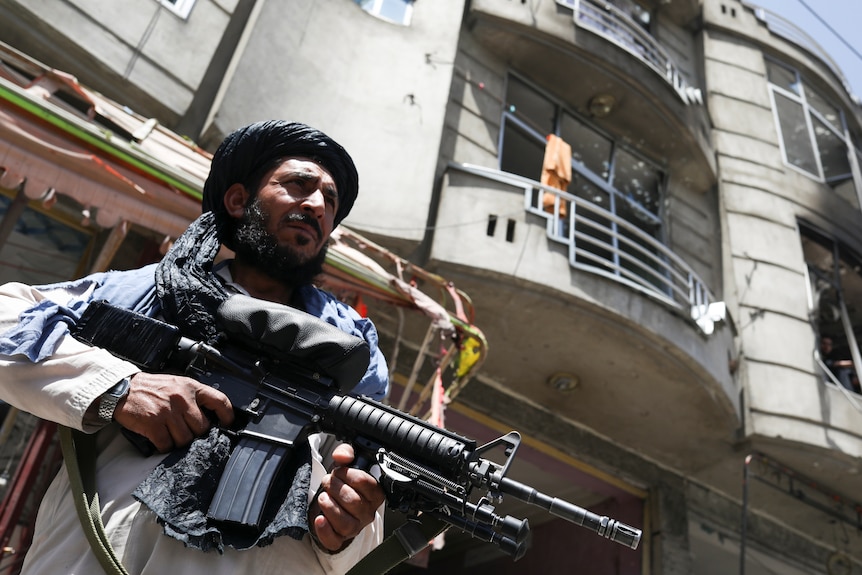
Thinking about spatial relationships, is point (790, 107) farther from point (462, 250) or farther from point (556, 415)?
point (462, 250)

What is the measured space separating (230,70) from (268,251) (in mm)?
4031

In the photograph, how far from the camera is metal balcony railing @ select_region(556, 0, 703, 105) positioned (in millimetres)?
8664

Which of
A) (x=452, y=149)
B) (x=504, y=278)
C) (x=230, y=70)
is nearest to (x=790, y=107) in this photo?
(x=452, y=149)

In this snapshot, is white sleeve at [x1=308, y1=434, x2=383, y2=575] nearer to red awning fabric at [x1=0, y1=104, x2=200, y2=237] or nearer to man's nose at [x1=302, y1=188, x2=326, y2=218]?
man's nose at [x1=302, y1=188, x2=326, y2=218]

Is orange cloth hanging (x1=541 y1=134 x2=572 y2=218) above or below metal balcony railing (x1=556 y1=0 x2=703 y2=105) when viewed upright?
below

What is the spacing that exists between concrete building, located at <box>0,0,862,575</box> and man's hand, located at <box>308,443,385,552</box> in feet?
13.4

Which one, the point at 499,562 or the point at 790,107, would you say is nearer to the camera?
the point at 499,562

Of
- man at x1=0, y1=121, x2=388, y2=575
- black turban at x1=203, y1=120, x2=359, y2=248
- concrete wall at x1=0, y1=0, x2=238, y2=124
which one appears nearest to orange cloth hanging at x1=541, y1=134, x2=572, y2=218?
concrete wall at x1=0, y1=0, x2=238, y2=124

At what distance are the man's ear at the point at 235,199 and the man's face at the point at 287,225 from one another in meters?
0.04

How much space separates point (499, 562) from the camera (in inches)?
292

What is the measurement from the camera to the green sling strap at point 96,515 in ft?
4.86

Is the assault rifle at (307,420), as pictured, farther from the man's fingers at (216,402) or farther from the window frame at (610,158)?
the window frame at (610,158)

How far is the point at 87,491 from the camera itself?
59.4 inches

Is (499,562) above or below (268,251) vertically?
below
